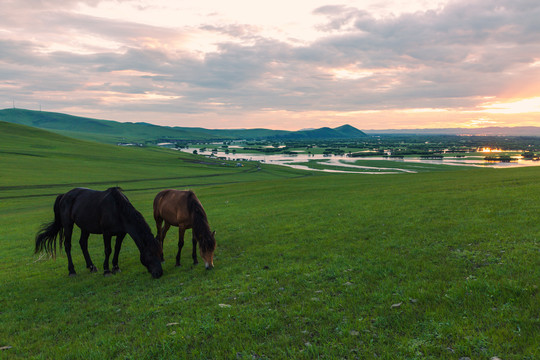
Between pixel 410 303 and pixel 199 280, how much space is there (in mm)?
7300

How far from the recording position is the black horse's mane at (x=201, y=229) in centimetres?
1180

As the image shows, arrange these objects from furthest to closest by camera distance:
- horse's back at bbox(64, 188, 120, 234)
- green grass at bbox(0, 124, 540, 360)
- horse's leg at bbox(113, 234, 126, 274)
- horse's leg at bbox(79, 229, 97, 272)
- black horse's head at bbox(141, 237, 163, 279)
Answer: horse's leg at bbox(79, 229, 97, 272) → horse's leg at bbox(113, 234, 126, 274) → horse's back at bbox(64, 188, 120, 234) → black horse's head at bbox(141, 237, 163, 279) → green grass at bbox(0, 124, 540, 360)

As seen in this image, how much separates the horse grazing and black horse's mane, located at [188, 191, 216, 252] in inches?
69.6

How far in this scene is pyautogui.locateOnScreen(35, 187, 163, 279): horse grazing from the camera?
11.8 m

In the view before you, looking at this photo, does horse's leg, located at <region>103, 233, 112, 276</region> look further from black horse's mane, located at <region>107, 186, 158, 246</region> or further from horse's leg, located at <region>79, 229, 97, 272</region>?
black horse's mane, located at <region>107, 186, 158, 246</region>

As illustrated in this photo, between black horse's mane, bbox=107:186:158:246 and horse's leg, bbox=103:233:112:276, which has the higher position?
black horse's mane, bbox=107:186:158:246

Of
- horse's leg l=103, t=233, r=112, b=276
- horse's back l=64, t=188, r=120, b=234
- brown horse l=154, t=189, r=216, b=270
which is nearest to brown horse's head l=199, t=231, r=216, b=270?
brown horse l=154, t=189, r=216, b=270

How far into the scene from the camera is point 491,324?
19.5 feet

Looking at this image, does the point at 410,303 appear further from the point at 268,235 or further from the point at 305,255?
the point at 268,235

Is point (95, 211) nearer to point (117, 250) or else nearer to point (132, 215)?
point (132, 215)

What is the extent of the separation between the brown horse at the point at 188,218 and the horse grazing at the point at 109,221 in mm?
1258

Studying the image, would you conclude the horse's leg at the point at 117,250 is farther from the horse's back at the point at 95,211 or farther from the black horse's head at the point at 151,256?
the black horse's head at the point at 151,256

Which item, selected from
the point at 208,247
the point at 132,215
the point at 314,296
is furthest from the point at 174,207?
the point at 314,296

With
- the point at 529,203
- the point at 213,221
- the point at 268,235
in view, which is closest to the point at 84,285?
the point at 268,235
